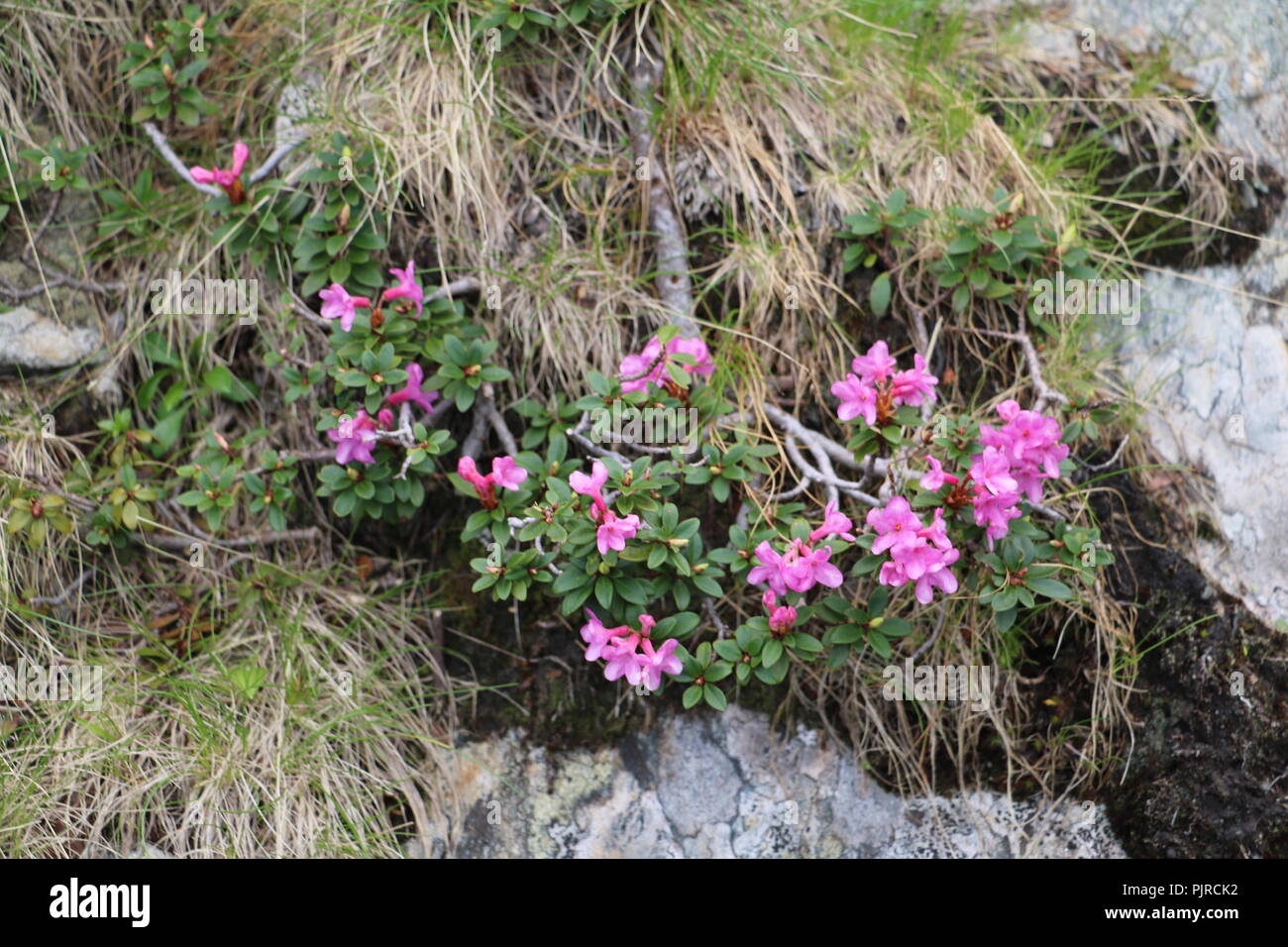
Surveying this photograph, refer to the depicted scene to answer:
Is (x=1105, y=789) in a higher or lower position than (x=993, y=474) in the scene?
lower

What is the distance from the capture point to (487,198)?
3219mm

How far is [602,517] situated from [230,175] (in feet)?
4.99

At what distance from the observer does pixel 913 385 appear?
2721 mm

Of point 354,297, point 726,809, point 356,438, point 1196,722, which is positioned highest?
point 354,297

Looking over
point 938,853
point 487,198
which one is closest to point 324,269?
point 487,198

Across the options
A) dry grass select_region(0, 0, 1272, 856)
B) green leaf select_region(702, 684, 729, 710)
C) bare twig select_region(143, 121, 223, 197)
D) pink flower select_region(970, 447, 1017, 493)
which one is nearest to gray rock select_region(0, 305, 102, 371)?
dry grass select_region(0, 0, 1272, 856)

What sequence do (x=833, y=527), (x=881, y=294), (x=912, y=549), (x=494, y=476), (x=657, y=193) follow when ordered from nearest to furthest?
(x=912, y=549)
(x=833, y=527)
(x=494, y=476)
(x=881, y=294)
(x=657, y=193)

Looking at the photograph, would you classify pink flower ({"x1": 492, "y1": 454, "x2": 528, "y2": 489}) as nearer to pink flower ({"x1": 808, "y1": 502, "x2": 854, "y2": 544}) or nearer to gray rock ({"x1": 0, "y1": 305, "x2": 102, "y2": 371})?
pink flower ({"x1": 808, "y1": 502, "x2": 854, "y2": 544})

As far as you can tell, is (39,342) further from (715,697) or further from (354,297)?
(715,697)

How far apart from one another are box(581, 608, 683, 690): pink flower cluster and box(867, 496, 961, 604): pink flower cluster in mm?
559

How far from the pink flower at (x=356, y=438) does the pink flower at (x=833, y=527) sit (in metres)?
1.20

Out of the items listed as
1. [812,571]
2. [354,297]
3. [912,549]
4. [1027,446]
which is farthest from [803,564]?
[354,297]

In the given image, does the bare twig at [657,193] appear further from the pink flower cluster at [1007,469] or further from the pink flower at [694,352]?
the pink flower cluster at [1007,469]

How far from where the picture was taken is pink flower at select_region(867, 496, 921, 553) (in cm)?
258
